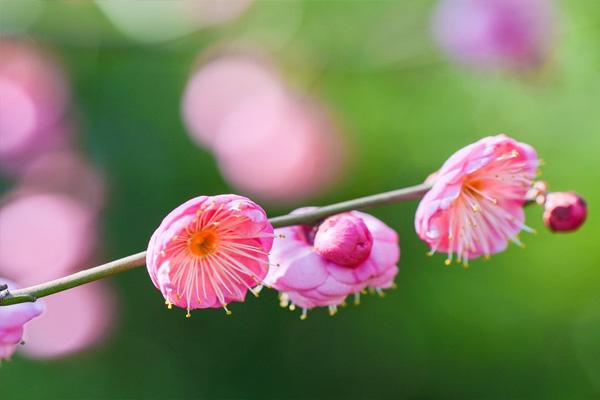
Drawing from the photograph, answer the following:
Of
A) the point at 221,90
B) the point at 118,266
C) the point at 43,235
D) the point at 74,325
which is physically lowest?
the point at 74,325

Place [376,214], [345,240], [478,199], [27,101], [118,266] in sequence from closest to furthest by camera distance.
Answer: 1. [118,266]
2. [345,240]
3. [478,199]
4. [27,101]
5. [376,214]

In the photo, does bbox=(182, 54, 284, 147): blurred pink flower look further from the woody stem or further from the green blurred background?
the woody stem

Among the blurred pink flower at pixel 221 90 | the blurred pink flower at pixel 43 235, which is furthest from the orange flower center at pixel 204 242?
the blurred pink flower at pixel 221 90

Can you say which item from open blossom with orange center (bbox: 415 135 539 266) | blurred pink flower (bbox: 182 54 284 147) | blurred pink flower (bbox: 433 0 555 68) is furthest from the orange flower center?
blurred pink flower (bbox: 433 0 555 68)

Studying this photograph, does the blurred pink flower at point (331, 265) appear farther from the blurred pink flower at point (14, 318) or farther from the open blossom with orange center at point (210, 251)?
the blurred pink flower at point (14, 318)

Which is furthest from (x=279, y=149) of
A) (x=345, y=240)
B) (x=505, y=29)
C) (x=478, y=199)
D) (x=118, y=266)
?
(x=118, y=266)

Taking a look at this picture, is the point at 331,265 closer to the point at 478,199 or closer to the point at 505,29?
the point at 478,199

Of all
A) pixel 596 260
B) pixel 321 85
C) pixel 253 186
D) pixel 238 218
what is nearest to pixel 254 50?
pixel 321 85
